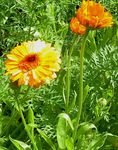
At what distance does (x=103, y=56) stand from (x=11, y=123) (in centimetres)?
42

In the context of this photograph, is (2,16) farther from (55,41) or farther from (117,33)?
(117,33)

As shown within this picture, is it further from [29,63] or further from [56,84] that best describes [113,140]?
[29,63]

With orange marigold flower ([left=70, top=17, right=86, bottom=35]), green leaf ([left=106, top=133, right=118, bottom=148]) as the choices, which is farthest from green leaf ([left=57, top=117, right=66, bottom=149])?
orange marigold flower ([left=70, top=17, right=86, bottom=35])

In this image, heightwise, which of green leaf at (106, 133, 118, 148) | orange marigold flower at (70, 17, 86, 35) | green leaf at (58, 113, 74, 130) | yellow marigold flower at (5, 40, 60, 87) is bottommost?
green leaf at (106, 133, 118, 148)

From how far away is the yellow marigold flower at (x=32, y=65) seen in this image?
1.05 meters

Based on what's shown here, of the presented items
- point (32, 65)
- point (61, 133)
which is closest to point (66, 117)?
point (61, 133)

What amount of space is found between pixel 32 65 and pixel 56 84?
1.58 feet

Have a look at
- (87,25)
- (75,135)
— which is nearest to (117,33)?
(75,135)

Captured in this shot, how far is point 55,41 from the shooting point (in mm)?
1759

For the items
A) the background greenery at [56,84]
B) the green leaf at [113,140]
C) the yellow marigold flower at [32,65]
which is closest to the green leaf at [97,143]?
the background greenery at [56,84]

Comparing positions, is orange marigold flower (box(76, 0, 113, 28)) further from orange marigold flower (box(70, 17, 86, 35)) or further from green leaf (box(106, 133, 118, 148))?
green leaf (box(106, 133, 118, 148))

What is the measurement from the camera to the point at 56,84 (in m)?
1.55

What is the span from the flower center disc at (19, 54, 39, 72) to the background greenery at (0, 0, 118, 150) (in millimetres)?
177

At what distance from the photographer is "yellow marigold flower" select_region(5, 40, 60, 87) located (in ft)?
3.44
